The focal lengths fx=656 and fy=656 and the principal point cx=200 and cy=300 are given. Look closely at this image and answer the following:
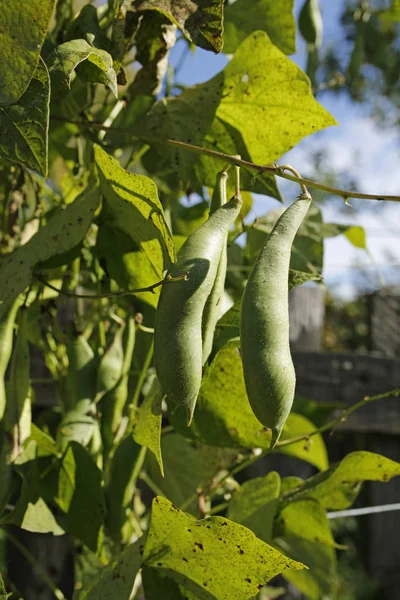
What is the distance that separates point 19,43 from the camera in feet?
1.40

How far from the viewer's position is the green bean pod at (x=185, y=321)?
42cm

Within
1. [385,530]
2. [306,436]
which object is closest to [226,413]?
[306,436]

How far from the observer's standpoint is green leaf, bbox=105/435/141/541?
66cm

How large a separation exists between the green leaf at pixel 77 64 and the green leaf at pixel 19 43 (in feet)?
0.14

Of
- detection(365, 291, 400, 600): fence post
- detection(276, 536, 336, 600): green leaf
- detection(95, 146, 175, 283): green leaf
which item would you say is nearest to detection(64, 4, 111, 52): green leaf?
detection(95, 146, 175, 283): green leaf

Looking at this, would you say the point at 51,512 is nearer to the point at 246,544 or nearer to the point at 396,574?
the point at 246,544

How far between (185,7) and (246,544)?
441 mm

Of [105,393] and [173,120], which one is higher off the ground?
[173,120]

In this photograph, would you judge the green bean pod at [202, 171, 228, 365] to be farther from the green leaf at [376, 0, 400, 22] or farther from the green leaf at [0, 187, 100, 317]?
the green leaf at [376, 0, 400, 22]

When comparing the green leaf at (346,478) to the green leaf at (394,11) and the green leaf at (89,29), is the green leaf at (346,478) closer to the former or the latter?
the green leaf at (89,29)

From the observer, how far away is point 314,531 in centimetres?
71

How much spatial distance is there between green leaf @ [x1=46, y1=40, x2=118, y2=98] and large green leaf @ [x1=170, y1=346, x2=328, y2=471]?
275 mm

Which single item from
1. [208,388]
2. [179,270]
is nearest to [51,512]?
[208,388]

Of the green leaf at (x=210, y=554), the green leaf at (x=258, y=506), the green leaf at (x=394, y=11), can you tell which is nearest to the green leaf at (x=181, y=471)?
the green leaf at (x=258, y=506)
